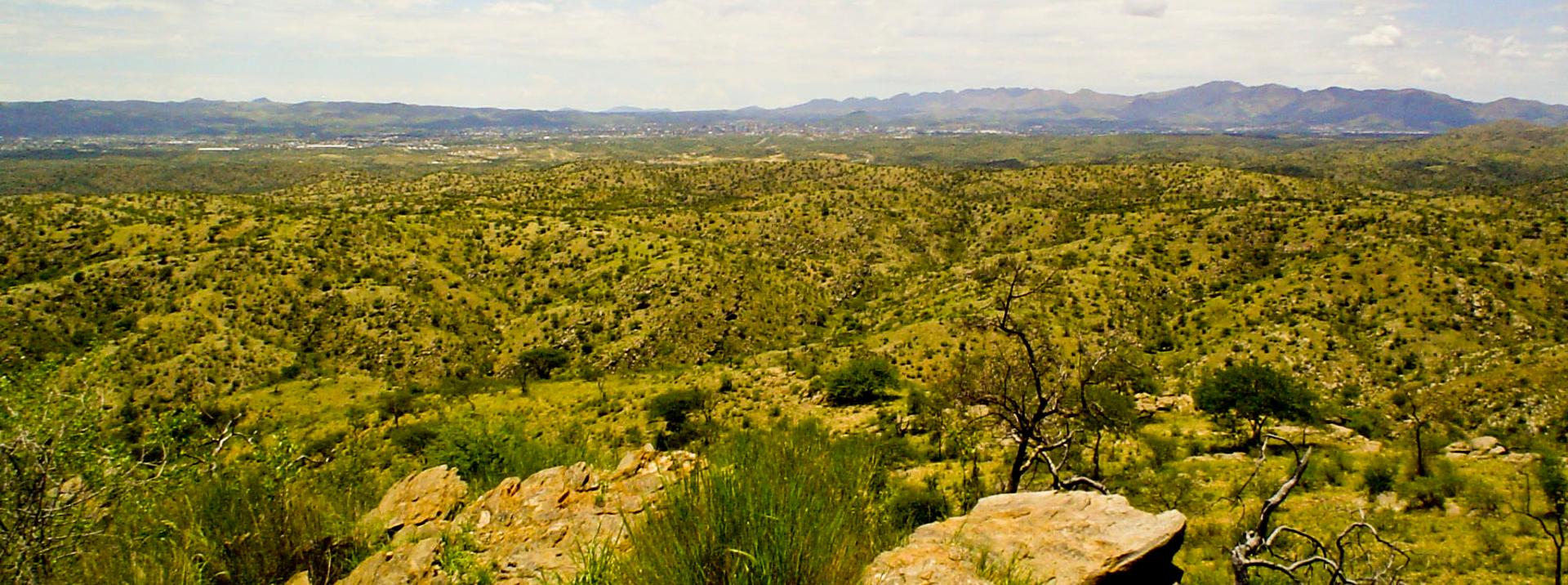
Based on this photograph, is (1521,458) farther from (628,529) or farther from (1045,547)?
(628,529)

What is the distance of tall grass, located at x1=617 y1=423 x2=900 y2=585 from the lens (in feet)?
12.0

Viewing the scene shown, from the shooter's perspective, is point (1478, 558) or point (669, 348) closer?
point (1478, 558)

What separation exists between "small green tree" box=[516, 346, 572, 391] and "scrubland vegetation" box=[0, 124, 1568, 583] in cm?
37

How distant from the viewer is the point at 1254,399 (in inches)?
879

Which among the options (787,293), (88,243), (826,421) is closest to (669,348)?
(787,293)

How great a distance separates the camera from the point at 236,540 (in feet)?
21.0

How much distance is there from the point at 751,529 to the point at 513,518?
6801 millimetres

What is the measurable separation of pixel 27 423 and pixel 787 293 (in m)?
56.5

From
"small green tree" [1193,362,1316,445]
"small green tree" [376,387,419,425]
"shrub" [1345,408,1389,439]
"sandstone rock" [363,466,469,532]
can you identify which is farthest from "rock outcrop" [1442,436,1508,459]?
"small green tree" [376,387,419,425]

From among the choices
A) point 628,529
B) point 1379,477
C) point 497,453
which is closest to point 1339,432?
point 1379,477

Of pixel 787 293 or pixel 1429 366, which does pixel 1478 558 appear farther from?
pixel 787 293

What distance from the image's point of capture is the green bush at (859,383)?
3269 centimetres

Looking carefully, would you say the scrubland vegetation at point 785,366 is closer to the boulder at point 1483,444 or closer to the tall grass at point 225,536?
the tall grass at point 225,536

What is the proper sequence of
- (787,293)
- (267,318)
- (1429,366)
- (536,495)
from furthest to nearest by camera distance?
(787,293), (267,318), (1429,366), (536,495)
